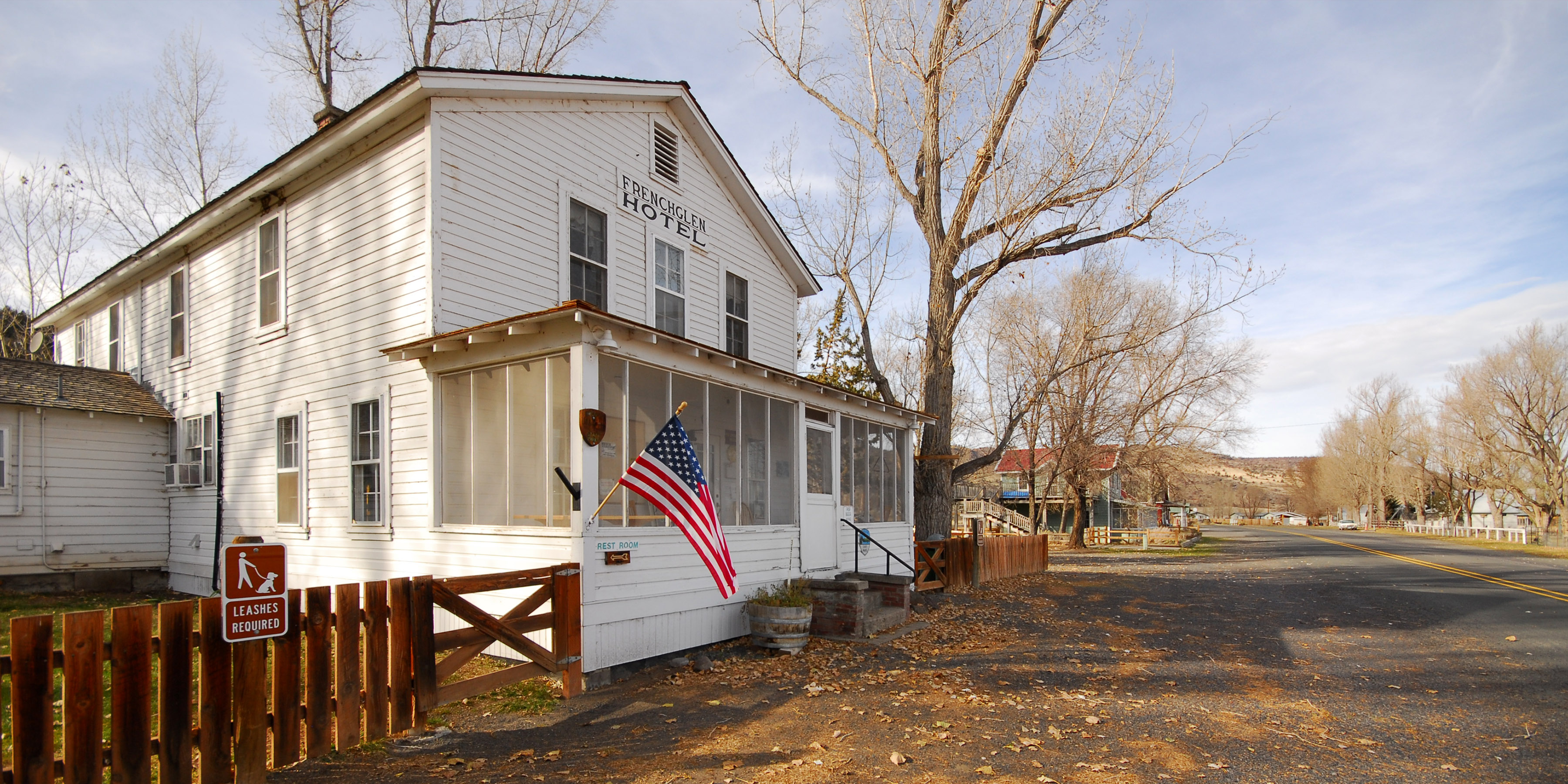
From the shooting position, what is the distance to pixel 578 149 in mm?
11992

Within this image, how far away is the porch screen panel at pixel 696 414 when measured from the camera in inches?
387

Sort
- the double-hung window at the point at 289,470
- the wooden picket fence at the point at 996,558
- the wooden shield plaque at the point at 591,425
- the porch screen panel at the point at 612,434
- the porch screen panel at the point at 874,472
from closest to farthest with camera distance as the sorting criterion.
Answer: the wooden shield plaque at the point at 591,425 < the porch screen panel at the point at 612,434 < the double-hung window at the point at 289,470 < the porch screen panel at the point at 874,472 < the wooden picket fence at the point at 996,558

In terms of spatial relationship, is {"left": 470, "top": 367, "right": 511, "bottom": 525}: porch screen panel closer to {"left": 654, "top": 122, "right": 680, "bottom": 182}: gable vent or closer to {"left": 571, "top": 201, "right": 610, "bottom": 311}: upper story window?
{"left": 571, "top": 201, "right": 610, "bottom": 311}: upper story window

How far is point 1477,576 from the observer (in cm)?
2186

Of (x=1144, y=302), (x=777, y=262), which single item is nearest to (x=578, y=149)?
(x=777, y=262)

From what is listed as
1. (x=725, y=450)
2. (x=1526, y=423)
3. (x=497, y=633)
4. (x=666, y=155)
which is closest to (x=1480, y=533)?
(x=1526, y=423)

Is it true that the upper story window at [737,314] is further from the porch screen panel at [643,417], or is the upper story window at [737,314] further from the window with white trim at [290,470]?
the window with white trim at [290,470]

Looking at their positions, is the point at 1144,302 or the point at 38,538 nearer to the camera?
the point at 38,538

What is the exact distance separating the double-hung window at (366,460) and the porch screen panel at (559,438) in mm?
2974

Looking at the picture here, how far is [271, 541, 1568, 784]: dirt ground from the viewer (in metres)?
5.80

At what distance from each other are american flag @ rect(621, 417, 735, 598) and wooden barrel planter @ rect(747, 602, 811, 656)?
4.27 feet

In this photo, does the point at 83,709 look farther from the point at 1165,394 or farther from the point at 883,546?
A: the point at 1165,394

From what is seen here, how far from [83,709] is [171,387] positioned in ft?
41.8

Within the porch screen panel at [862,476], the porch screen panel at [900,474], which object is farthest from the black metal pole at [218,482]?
the porch screen panel at [900,474]
